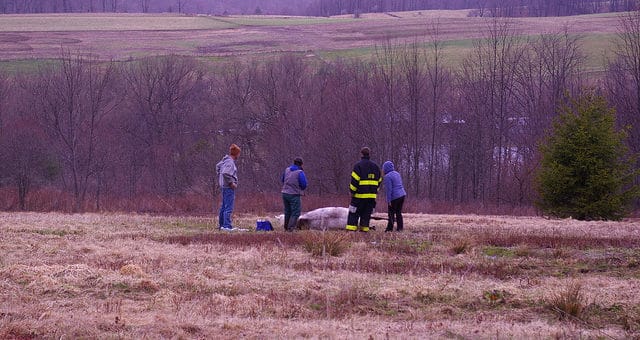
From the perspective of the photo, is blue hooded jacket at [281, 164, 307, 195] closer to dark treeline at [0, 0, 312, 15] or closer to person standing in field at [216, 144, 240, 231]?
person standing in field at [216, 144, 240, 231]

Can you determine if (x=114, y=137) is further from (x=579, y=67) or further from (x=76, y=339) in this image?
(x=76, y=339)

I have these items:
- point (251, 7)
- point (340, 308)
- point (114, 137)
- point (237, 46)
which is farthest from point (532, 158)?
point (251, 7)

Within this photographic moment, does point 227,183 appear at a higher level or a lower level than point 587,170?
higher

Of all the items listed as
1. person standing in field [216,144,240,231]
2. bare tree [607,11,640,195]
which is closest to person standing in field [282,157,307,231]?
person standing in field [216,144,240,231]

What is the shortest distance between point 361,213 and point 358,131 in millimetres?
28114

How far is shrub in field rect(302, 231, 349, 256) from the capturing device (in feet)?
41.1

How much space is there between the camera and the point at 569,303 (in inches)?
332

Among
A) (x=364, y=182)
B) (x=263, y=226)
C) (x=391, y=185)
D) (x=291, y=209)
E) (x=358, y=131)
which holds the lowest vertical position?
(x=358, y=131)

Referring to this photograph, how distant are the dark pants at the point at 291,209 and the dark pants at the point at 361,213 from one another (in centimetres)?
132

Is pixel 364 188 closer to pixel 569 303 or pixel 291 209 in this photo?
pixel 291 209

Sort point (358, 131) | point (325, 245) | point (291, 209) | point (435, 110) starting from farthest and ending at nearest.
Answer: point (435, 110), point (358, 131), point (291, 209), point (325, 245)

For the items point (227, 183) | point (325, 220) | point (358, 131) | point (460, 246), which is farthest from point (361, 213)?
point (358, 131)

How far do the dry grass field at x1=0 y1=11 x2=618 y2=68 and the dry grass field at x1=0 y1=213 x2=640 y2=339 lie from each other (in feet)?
159

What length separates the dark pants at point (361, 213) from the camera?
16.0m
